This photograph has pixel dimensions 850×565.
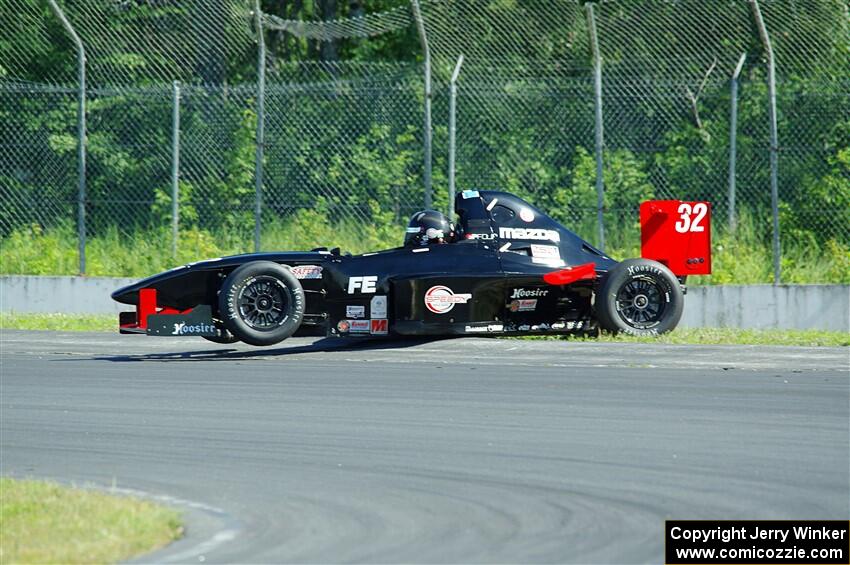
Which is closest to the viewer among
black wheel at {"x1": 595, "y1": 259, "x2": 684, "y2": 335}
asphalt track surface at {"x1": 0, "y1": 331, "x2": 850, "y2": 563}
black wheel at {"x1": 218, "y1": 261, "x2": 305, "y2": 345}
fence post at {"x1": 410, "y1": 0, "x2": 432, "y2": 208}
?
asphalt track surface at {"x1": 0, "y1": 331, "x2": 850, "y2": 563}

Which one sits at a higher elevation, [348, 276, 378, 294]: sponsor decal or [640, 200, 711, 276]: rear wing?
[640, 200, 711, 276]: rear wing

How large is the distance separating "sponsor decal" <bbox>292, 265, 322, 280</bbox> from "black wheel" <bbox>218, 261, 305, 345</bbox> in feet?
0.70

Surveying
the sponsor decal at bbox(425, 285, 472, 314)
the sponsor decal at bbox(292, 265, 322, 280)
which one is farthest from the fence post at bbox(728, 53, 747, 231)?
the sponsor decal at bbox(292, 265, 322, 280)

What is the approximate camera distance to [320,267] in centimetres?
1199

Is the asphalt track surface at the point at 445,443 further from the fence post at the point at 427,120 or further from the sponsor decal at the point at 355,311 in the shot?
the fence post at the point at 427,120

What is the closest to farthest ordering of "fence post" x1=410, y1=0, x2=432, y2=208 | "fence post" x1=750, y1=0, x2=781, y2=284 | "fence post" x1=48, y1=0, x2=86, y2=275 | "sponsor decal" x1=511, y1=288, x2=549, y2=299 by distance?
1. "sponsor decal" x1=511, y1=288, x2=549, y2=299
2. "fence post" x1=750, y1=0, x2=781, y2=284
3. "fence post" x1=410, y1=0, x2=432, y2=208
4. "fence post" x1=48, y1=0, x2=86, y2=275

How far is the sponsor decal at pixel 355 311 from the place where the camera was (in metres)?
11.9

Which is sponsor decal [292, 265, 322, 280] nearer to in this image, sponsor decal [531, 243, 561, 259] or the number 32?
sponsor decal [531, 243, 561, 259]

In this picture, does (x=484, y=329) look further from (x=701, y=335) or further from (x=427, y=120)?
(x=427, y=120)

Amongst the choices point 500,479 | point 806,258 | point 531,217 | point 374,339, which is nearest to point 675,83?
point 806,258

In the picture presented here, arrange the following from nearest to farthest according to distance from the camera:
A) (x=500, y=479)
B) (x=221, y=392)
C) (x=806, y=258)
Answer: (x=500, y=479)
(x=221, y=392)
(x=806, y=258)

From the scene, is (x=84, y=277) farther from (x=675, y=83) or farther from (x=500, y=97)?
(x=675, y=83)

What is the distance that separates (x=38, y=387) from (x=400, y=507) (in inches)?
202

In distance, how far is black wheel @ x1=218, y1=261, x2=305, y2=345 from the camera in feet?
38.3
